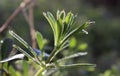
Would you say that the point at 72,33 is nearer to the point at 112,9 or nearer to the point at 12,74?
the point at 12,74

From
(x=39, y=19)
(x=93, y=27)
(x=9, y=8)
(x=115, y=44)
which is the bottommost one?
(x=115, y=44)

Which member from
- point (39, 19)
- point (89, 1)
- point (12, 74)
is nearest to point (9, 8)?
point (39, 19)

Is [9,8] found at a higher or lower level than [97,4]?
higher

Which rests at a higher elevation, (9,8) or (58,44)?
(9,8)

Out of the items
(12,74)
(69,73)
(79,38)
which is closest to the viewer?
(12,74)

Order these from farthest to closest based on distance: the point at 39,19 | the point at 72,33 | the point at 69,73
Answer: the point at 39,19, the point at 69,73, the point at 72,33

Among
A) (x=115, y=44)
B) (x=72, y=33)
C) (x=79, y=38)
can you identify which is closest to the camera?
(x=72, y=33)

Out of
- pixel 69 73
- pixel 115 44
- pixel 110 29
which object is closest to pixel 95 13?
pixel 110 29

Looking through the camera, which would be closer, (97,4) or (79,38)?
(79,38)

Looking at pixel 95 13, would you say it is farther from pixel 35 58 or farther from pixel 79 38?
pixel 35 58
